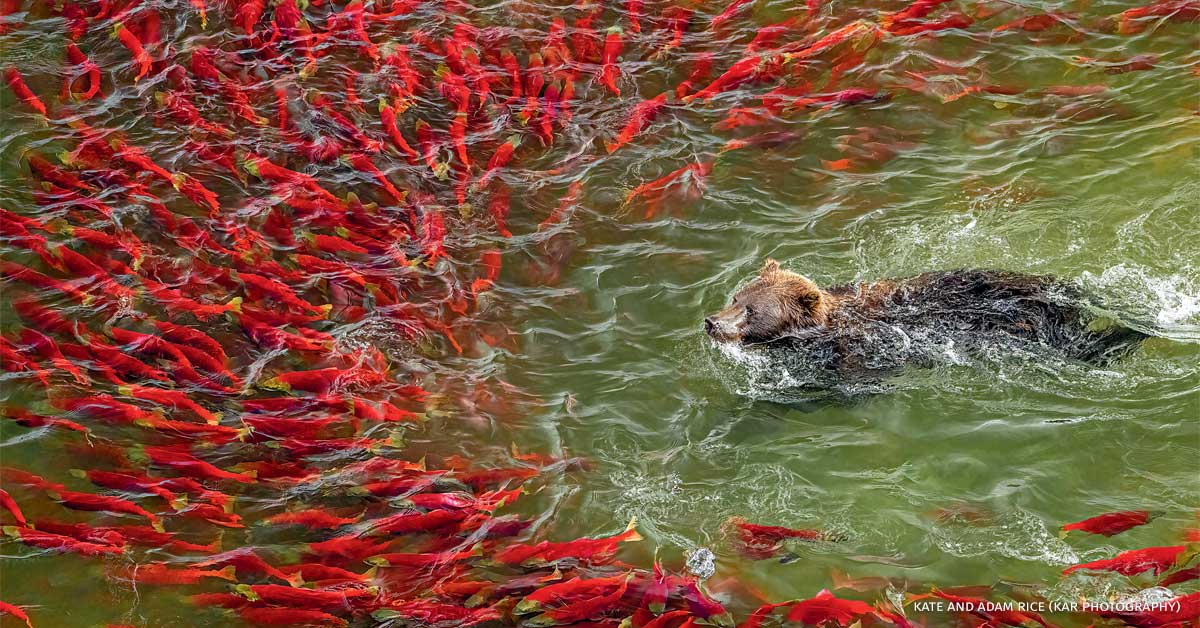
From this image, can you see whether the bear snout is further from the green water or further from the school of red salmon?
the school of red salmon

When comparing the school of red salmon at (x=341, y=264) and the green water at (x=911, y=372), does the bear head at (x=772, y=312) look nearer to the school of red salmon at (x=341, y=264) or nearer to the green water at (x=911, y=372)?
the green water at (x=911, y=372)

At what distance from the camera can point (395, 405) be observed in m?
6.28

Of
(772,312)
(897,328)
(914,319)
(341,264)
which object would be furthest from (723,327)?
(341,264)

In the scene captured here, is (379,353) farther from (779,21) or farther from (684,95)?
(779,21)

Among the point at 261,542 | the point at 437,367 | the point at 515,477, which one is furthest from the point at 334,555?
the point at 437,367

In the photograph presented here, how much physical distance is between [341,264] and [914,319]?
4.52 m

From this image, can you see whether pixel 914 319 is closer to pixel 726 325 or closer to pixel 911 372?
pixel 911 372

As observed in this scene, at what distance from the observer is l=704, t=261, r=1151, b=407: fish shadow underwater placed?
5.76 m

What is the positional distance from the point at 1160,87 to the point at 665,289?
5.12 m

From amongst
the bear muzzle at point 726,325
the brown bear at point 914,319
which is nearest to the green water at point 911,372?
the brown bear at point 914,319

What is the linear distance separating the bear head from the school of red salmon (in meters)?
1.44

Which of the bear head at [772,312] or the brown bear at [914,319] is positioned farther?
the bear head at [772,312]

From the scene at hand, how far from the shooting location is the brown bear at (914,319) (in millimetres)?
5750

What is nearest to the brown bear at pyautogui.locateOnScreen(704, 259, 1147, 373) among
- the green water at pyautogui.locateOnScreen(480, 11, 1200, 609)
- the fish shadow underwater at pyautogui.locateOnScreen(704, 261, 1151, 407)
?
the fish shadow underwater at pyautogui.locateOnScreen(704, 261, 1151, 407)
